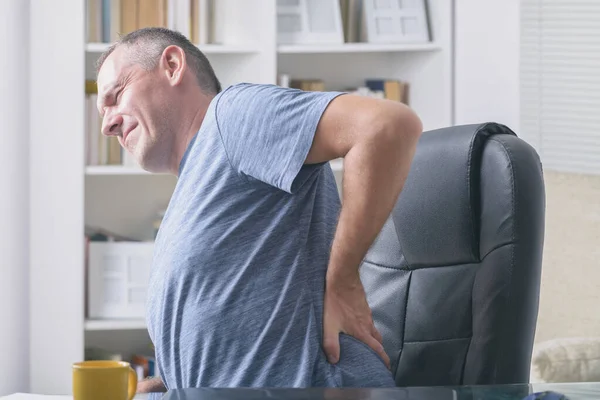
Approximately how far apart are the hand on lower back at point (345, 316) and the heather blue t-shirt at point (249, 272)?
0.01 metres

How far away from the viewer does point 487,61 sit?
3221 mm

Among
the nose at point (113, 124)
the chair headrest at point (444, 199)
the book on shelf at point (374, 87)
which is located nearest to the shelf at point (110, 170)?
the book on shelf at point (374, 87)

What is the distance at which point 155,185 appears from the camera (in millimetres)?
3477

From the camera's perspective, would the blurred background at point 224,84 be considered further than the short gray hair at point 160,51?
Yes

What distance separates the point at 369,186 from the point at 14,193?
6.98 feet

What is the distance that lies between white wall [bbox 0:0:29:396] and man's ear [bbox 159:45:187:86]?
1667mm

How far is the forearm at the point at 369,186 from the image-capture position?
47.7 inches

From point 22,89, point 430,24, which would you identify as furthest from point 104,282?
point 430,24

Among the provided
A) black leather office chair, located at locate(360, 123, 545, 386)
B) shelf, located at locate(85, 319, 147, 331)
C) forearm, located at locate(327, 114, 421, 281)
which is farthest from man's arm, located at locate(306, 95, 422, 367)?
shelf, located at locate(85, 319, 147, 331)

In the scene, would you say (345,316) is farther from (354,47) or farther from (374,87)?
(374,87)

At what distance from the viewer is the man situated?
4.03ft

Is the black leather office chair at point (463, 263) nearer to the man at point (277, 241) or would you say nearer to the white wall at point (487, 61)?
the man at point (277, 241)

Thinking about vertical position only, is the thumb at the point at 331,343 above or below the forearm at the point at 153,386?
above

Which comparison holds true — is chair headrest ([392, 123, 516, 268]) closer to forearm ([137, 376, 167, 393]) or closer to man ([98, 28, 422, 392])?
man ([98, 28, 422, 392])
